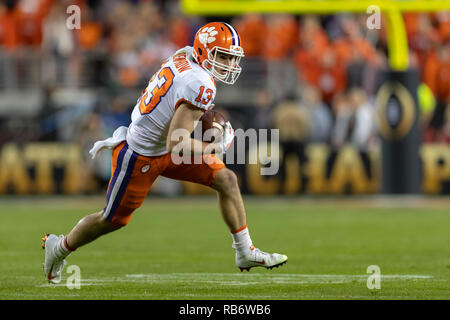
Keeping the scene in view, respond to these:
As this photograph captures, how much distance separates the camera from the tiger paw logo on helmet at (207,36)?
6457 millimetres

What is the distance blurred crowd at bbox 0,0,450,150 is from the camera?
15.3 metres

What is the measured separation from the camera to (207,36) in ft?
21.2

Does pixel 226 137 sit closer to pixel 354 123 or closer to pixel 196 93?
pixel 196 93

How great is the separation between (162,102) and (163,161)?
15.6 inches

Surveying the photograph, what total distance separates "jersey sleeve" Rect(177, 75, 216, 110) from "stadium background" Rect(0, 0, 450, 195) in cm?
845

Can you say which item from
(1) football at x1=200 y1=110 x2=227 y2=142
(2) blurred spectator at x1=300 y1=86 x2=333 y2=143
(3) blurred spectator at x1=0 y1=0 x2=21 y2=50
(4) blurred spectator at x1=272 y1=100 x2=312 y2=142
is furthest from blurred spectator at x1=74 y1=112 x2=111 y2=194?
(1) football at x1=200 y1=110 x2=227 y2=142

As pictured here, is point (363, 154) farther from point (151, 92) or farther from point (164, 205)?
point (151, 92)

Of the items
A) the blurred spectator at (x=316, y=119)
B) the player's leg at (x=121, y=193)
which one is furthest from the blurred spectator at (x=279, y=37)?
the player's leg at (x=121, y=193)

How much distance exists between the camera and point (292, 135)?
596 inches

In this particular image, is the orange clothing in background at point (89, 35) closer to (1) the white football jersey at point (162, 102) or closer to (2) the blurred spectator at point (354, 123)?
(2) the blurred spectator at point (354, 123)

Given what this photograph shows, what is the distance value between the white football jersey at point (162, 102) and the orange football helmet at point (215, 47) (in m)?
0.08

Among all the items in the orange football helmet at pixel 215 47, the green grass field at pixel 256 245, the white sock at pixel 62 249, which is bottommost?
the green grass field at pixel 256 245

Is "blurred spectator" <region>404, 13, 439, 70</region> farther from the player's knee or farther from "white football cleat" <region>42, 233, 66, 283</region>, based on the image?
"white football cleat" <region>42, 233, 66, 283</region>
